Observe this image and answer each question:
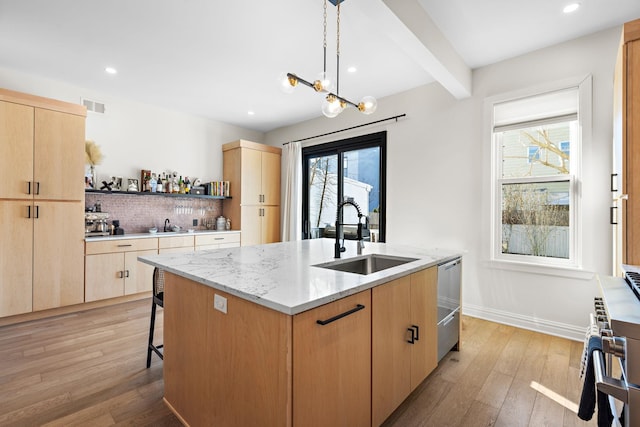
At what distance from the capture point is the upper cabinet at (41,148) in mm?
3006

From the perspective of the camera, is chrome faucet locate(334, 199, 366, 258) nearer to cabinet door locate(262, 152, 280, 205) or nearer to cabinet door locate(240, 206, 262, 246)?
cabinet door locate(240, 206, 262, 246)

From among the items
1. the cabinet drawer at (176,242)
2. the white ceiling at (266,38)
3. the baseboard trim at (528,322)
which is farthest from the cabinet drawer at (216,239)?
the baseboard trim at (528,322)

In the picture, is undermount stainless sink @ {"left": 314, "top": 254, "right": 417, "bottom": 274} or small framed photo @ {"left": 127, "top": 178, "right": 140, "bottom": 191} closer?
undermount stainless sink @ {"left": 314, "top": 254, "right": 417, "bottom": 274}

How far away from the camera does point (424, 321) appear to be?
72.8 inches

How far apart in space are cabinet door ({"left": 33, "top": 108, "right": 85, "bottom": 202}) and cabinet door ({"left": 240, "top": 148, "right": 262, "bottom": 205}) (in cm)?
216

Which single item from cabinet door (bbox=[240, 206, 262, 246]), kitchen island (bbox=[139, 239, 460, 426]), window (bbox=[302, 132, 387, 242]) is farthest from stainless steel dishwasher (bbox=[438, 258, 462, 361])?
cabinet door (bbox=[240, 206, 262, 246])

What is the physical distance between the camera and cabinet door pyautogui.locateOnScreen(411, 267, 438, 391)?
1.75m

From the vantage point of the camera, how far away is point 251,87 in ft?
12.6

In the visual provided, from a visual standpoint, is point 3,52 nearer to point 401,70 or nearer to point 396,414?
point 401,70

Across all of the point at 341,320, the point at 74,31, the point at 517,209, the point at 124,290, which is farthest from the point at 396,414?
the point at 74,31

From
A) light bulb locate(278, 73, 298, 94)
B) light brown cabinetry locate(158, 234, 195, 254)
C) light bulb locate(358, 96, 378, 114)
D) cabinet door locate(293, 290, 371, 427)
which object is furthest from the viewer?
light brown cabinetry locate(158, 234, 195, 254)

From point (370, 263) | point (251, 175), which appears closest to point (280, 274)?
point (370, 263)

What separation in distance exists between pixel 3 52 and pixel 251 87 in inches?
96.3

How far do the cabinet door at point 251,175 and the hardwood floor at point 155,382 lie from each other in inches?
104
